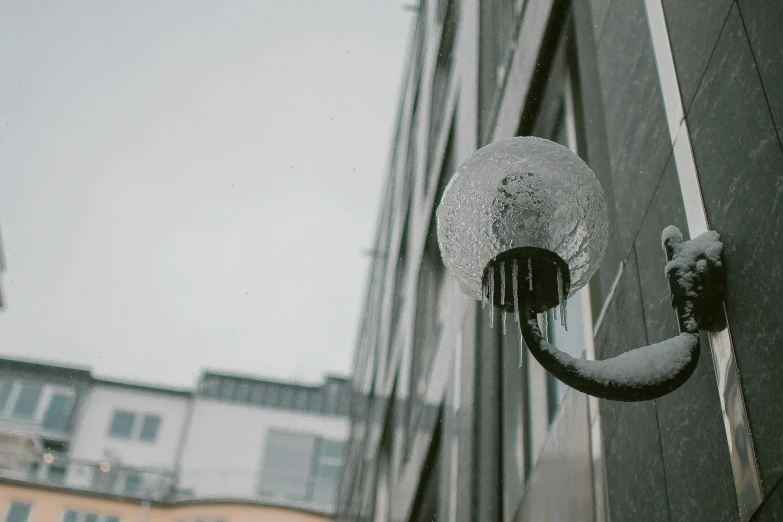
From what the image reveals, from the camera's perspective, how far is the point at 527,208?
2.46 metres

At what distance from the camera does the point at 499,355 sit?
7.36 metres

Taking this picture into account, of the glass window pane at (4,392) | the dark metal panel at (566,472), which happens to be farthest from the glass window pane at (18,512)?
the dark metal panel at (566,472)

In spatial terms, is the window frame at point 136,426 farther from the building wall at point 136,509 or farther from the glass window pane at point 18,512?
the glass window pane at point 18,512

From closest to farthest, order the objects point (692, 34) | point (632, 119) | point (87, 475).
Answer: point (692, 34) → point (632, 119) → point (87, 475)

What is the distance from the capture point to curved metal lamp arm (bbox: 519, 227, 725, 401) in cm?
244

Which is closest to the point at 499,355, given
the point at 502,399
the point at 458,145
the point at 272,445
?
the point at 502,399

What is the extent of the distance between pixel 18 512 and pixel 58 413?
9189mm

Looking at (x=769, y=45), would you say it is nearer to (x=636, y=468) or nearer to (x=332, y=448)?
(x=636, y=468)

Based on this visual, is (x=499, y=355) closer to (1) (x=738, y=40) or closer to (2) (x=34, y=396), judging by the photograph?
(1) (x=738, y=40)

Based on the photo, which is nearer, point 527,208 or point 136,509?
point 527,208

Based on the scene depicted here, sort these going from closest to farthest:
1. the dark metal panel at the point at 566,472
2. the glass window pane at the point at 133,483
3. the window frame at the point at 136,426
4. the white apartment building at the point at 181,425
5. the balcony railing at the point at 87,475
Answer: the dark metal panel at the point at 566,472 → the balcony railing at the point at 87,475 → the glass window pane at the point at 133,483 → the white apartment building at the point at 181,425 → the window frame at the point at 136,426

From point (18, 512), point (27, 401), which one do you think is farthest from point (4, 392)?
point (18, 512)

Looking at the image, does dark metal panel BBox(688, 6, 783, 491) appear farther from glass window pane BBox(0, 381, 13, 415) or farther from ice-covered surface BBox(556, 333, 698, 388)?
glass window pane BBox(0, 381, 13, 415)

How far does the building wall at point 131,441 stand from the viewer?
1614 inches
